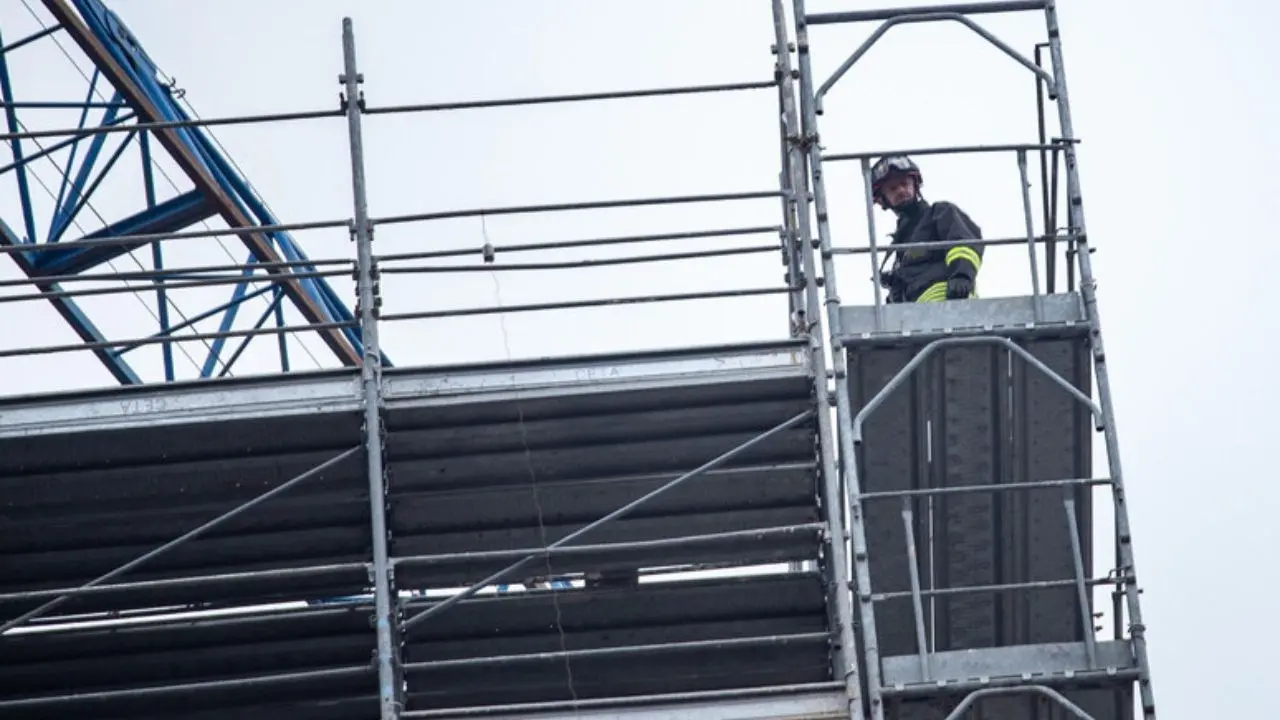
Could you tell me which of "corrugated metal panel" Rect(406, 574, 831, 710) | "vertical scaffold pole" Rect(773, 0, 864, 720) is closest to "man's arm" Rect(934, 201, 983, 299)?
"vertical scaffold pole" Rect(773, 0, 864, 720)

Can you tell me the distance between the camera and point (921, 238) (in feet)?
40.9

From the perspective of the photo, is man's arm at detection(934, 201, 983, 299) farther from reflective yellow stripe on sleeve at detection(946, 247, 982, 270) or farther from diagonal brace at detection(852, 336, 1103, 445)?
diagonal brace at detection(852, 336, 1103, 445)

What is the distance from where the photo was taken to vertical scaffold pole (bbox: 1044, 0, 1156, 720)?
1120 cm

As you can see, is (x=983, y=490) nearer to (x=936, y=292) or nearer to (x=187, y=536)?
(x=936, y=292)

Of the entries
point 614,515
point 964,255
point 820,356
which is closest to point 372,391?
point 614,515

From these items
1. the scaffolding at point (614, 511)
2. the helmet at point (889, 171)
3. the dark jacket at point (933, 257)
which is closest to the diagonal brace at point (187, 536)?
the scaffolding at point (614, 511)

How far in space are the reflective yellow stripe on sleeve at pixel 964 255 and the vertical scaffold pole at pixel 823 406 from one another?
2.34ft

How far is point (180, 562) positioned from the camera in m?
12.2

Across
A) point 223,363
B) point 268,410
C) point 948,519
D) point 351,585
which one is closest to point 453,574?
point 351,585

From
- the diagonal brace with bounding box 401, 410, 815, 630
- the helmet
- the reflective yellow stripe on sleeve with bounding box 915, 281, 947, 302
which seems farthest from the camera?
the helmet

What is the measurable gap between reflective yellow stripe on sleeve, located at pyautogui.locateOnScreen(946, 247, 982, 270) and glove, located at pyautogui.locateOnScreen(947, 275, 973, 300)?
132 millimetres

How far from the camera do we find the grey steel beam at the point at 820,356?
448 inches

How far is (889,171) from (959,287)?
123cm

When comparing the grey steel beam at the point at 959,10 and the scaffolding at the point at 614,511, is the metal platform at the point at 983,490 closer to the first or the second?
the scaffolding at the point at 614,511
